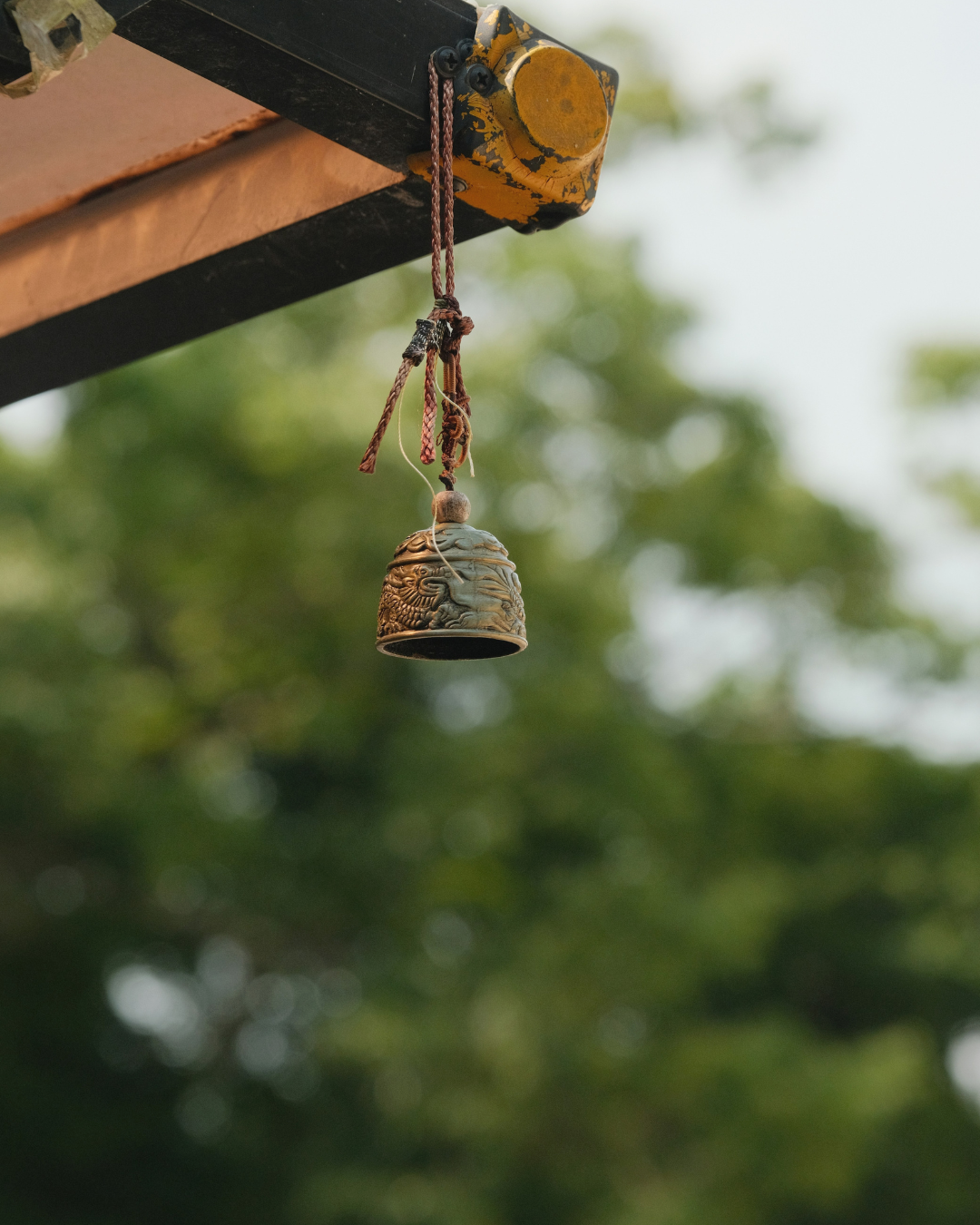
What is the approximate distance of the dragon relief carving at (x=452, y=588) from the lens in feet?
4.43

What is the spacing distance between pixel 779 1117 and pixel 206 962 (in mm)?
3196

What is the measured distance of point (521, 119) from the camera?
3.88 ft

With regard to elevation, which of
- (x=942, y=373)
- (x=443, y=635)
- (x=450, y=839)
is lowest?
(x=443, y=635)

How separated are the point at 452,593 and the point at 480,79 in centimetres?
47

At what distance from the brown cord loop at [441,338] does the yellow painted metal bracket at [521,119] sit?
23 millimetres

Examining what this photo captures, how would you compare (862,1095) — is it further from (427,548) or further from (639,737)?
(427,548)

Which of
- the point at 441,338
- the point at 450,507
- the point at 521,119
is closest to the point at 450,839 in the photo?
the point at 450,507

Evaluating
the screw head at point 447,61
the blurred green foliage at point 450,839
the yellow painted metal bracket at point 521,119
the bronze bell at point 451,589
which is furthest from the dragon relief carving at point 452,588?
the blurred green foliage at point 450,839

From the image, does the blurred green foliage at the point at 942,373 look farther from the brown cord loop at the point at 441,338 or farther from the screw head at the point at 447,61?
the screw head at the point at 447,61

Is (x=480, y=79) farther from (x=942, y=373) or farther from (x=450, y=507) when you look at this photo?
(x=942, y=373)

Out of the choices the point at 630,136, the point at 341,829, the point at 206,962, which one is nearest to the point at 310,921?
the point at 341,829

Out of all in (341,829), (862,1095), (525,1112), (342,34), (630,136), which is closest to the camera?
(342,34)

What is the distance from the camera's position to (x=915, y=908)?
6.71 metres

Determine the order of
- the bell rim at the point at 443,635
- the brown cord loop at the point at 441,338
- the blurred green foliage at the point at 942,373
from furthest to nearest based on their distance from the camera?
1. the blurred green foliage at the point at 942,373
2. the bell rim at the point at 443,635
3. the brown cord loop at the point at 441,338
